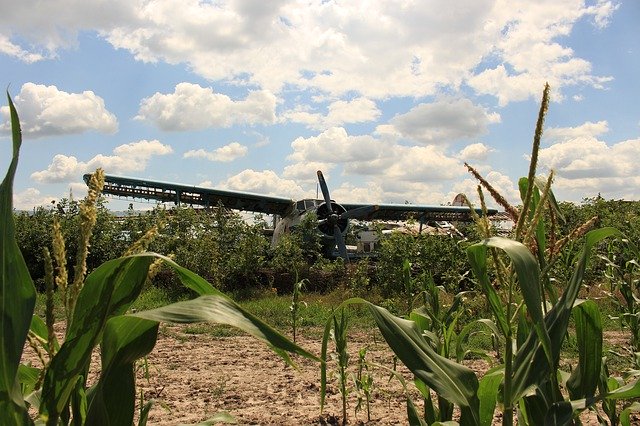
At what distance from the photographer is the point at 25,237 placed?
15000mm

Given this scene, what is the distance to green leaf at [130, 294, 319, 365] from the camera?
2.80 feet

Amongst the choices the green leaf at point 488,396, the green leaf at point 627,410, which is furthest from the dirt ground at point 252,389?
the green leaf at point 627,410

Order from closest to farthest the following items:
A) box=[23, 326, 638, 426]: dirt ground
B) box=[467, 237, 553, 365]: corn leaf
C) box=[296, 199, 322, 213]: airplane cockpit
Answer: box=[467, 237, 553, 365]: corn leaf < box=[23, 326, 638, 426]: dirt ground < box=[296, 199, 322, 213]: airplane cockpit

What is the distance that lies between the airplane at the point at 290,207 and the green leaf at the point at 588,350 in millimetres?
18557

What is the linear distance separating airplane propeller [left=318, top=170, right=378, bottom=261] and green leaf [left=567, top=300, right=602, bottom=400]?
19.1 m

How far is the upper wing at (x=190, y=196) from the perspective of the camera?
82.4 feet

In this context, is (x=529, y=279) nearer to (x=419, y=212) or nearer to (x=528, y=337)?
(x=528, y=337)

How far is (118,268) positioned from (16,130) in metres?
0.29

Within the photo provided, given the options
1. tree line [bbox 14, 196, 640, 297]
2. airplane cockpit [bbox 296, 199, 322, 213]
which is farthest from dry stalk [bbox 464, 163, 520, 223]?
airplane cockpit [bbox 296, 199, 322, 213]

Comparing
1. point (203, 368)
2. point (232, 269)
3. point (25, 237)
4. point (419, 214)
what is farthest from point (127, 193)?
point (203, 368)

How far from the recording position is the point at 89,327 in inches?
38.3

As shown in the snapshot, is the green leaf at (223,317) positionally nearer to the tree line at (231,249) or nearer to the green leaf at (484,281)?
the green leaf at (484,281)

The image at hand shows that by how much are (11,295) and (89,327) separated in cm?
16

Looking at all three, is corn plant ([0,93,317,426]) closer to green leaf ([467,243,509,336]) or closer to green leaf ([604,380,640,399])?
green leaf ([467,243,509,336])
